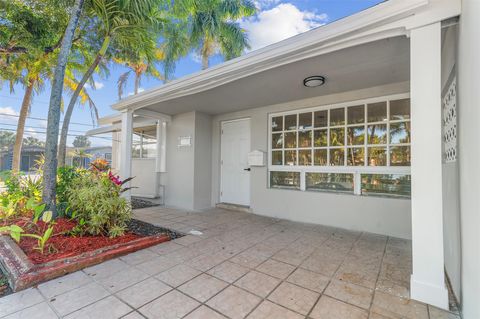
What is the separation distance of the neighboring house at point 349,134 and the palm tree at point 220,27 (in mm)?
5046

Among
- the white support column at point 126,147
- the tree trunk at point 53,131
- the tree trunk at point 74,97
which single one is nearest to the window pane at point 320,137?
the white support column at point 126,147

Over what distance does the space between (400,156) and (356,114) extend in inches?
38.1

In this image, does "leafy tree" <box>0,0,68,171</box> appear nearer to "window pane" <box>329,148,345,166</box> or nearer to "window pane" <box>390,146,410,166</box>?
"window pane" <box>329,148,345,166</box>

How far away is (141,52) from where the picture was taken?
4.73 meters

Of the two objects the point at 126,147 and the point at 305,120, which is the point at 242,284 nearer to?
the point at 305,120

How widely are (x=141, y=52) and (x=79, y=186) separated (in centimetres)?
305

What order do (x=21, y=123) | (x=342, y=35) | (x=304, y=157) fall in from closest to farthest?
(x=342, y=35), (x=304, y=157), (x=21, y=123)

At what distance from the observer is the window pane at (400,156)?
132 inches

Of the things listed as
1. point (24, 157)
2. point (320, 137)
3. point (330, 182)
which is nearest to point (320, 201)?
point (330, 182)

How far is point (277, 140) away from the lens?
4.71 m

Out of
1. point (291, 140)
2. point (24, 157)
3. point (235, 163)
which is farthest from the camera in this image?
point (24, 157)

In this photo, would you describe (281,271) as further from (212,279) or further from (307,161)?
(307,161)

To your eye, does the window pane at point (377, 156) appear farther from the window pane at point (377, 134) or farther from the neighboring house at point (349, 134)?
the window pane at point (377, 134)

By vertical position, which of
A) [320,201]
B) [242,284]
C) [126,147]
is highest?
[126,147]
